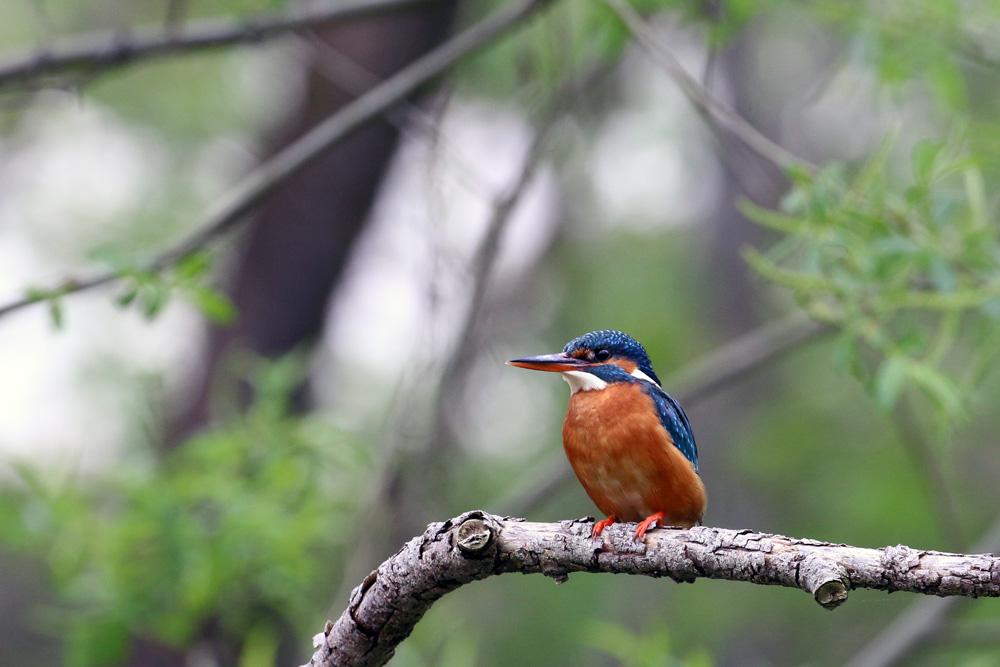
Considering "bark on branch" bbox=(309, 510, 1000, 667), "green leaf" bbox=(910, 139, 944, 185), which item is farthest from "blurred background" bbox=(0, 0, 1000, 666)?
"bark on branch" bbox=(309, 510, 1000, 667)

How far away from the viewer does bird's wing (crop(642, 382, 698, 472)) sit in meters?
3.04

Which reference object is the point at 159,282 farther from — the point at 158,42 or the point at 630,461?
the point at 630,461

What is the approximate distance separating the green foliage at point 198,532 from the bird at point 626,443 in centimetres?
187

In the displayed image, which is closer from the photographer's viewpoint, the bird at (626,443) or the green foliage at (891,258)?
the bird at (626,443)

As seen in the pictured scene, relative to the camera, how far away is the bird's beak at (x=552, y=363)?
291cm

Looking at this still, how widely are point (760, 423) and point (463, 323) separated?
5310 millimetres

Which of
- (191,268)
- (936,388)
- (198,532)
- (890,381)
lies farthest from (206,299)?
(936,388)

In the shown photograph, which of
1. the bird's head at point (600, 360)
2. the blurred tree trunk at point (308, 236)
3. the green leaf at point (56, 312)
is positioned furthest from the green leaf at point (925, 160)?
the blurred tree trunk at point (308, 236)

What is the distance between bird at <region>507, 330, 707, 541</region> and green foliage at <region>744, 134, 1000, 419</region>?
641 millimetres

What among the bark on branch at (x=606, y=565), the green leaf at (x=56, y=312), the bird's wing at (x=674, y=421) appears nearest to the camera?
the bark on branch at (x=606, y=565)

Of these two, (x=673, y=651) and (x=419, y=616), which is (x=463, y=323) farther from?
(x=673, y=651)

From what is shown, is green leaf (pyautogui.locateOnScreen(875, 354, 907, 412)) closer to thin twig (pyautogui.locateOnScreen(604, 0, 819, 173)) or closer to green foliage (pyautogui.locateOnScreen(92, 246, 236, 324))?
thin twig (pyautogui.locateOnScreen(604, 0, 819, 173))

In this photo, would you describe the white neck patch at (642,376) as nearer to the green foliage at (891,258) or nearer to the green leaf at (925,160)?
the green foliage at (891,258)

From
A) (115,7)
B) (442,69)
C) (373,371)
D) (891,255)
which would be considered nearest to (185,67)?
(115,7)
